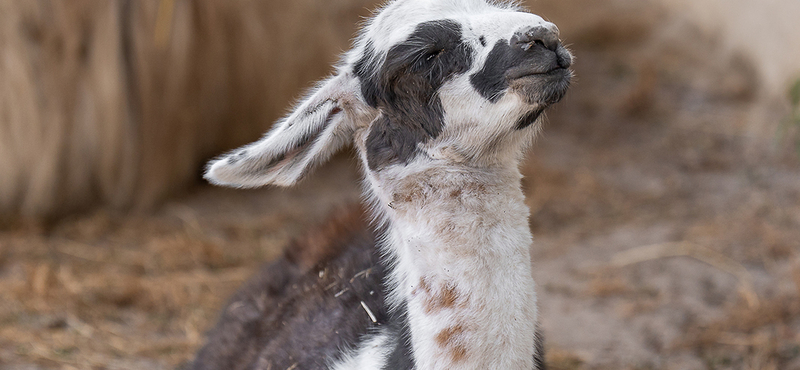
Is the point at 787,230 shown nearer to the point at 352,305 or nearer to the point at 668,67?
the point at 352,305

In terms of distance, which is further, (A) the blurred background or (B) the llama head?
(A) the blurred background

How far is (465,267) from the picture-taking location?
165cm

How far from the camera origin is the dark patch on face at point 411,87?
172 cm

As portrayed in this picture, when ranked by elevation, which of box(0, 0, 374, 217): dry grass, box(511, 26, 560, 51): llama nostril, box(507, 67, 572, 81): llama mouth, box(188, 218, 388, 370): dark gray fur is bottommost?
box(188, 218, 388, 370): dark gray fur

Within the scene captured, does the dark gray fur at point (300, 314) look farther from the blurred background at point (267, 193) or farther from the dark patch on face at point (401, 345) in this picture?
the blurred background at point (267, 193)

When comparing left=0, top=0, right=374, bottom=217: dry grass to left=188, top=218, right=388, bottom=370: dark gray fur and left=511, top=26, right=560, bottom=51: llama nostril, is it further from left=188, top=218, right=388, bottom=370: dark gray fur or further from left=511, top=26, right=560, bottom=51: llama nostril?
left=511, top=26, right=560, bottom=51: llama nostril

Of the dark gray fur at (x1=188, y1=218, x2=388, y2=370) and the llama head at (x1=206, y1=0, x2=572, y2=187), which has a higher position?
the llama head at (x1=206, y1=0, x2=572, y2=187)

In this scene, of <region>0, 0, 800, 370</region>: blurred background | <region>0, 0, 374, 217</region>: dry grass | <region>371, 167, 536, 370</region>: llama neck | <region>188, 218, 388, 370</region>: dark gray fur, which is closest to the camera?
<region>371, 167, 536, 370</region>: llama neck

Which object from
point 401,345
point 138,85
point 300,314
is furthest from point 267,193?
point 401,345

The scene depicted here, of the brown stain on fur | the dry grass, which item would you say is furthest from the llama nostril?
the dry grass

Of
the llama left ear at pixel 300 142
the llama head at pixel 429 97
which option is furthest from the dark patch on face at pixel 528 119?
the llama left ear at pixel 300 142

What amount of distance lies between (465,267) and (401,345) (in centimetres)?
28

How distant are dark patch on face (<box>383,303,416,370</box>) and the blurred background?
125cm

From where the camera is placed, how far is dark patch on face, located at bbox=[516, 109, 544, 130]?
1.71 m
